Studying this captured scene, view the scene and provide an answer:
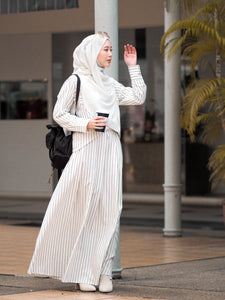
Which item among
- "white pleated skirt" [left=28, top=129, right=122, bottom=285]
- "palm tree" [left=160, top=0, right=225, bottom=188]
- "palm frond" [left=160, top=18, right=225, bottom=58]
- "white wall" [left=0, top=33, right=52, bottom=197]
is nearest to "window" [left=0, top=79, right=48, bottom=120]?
"white wall" [left=0, top=33, right=52, bottom=197]

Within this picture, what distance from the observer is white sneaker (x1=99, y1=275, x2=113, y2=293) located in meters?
6.24

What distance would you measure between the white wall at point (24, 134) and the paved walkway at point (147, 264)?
266 inches

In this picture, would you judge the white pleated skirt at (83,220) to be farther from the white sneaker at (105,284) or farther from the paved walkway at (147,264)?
the paved walkway at (147,264)

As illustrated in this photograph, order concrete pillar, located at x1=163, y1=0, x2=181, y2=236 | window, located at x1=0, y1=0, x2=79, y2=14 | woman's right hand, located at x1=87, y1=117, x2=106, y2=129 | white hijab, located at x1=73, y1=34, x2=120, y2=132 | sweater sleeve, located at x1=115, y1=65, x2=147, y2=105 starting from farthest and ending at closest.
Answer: window, located at x1=0, y1=0, x2=79, y2=14
concrete pillar, located at x1=163, y1=0, x2=181, y2=236
sweater sleeve, located at x1=115, y1=65, x2=147, y2=105
white hijab, located at x1=73, y1=34, x2=120, y2=132
woman's right hand, located at x1=87, y1=117, x2=106, y2=129

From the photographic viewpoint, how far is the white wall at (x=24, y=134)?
20625mm

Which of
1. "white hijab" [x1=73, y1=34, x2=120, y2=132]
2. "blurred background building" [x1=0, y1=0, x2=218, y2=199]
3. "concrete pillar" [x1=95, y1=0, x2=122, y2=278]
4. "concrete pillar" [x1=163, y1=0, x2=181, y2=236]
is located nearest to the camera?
"white hijab" [x1=73, y1=34, x2=120, y2=132]

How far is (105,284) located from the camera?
625cm

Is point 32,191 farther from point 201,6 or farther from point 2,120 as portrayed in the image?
point 201,6

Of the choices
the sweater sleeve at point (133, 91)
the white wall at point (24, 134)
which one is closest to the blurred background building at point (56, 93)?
the white wall at point (24, 134)

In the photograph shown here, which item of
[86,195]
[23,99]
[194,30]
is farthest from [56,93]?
[86,195]

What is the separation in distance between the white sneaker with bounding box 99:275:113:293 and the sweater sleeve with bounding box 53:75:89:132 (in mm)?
1116

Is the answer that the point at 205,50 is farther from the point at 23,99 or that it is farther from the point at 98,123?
the point at 23,99

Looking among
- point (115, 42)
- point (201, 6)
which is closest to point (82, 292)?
point (115, 42)

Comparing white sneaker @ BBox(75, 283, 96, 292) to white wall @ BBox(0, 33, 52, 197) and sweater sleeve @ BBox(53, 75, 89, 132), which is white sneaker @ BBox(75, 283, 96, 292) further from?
white wall @ BBox(0, 33, 52, 197)
